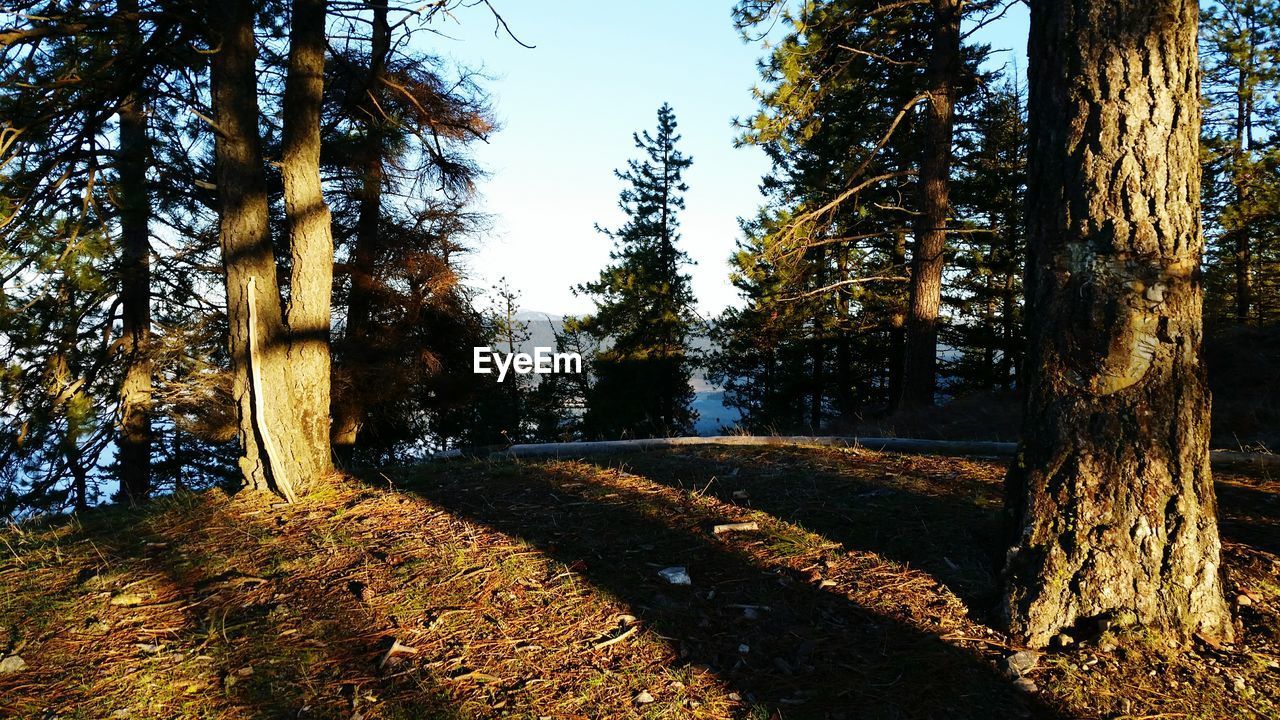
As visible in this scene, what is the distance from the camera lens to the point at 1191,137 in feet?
9.92

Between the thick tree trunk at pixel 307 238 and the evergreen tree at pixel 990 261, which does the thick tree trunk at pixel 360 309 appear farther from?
the evergreen tree at pixel 990 261

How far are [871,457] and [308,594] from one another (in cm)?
426

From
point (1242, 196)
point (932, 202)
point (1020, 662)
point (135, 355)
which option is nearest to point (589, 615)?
point (1020, 662)

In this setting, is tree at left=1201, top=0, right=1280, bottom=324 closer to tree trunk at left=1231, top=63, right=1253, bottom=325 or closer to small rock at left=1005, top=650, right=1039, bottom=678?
tree trunk at left=1231, top=63, right=1253, bottom=325

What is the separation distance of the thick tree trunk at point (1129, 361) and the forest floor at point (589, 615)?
0.23 metres

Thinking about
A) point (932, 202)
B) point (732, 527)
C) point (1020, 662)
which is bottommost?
point (1020, 662)

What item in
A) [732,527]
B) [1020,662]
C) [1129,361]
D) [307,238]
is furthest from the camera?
[307,238]

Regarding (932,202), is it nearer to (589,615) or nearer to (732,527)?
(732,527)

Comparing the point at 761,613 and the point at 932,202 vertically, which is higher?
the point at 932,202

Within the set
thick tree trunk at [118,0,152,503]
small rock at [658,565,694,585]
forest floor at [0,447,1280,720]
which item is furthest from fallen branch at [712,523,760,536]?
thick tree trunk at [118,0,152,503]

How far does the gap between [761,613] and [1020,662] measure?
3.50ft

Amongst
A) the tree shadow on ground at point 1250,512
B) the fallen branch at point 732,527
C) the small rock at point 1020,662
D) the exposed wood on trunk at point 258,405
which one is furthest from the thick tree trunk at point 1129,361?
the exposed wood on trunk at point 258,405

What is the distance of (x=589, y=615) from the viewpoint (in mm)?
3201

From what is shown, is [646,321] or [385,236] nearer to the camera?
[385,236]
